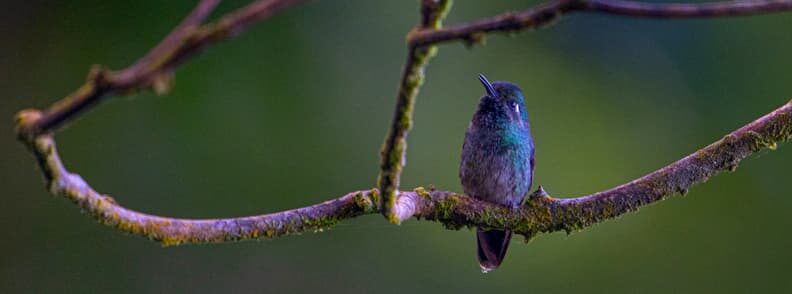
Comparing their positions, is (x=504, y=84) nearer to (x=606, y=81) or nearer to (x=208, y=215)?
(x=208, y=215)

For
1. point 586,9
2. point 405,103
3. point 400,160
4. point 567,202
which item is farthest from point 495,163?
point 586,9

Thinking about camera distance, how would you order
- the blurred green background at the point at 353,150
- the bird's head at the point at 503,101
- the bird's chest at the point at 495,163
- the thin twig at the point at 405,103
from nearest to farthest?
the thin twig at the point at 405,103 → the bird's chest at the point at 495,163 → the bird's head at the point at 503,101 → the blurred green background at the point at 353,150

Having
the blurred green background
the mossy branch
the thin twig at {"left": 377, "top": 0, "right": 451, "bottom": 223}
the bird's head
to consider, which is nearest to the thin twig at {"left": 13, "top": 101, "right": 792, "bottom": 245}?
the mossy branch

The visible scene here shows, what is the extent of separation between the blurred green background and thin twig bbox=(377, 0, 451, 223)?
423 centimetres

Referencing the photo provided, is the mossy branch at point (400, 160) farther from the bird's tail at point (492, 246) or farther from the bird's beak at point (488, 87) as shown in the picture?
the bird's beak at point (488, 87)

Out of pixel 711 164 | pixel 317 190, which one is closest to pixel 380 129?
pixel 317 190

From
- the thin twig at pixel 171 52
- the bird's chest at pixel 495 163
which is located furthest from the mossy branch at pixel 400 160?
the bird's chest at pixel 495 163

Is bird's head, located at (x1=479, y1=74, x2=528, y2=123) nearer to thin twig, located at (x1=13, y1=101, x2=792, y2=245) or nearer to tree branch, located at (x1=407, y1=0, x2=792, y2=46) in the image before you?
thin twig, located at (x1=13, y1=101, x2=792, y2=245)

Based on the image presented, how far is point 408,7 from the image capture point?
6.93 m

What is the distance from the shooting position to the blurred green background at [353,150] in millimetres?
6312

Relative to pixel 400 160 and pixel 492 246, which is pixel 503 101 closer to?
pixel 492 246

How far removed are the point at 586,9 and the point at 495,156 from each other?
2.44 meters

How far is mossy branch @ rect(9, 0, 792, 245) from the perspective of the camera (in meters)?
1.22

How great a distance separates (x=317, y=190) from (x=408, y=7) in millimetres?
1563
